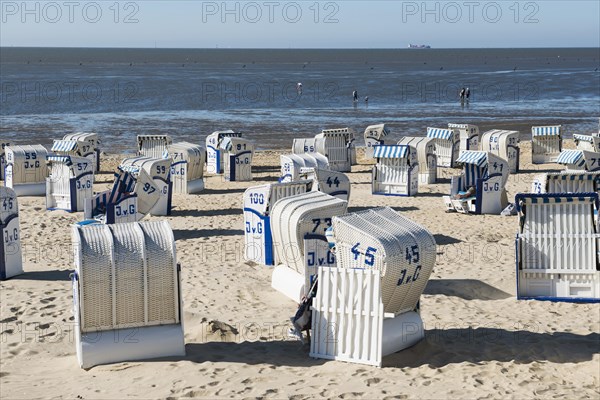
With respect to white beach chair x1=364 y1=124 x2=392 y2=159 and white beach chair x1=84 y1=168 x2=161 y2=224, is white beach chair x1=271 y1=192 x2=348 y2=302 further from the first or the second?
white beach chair x1=364 y1=124 x2=392 y2=159

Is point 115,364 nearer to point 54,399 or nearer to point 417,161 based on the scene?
point 54,399

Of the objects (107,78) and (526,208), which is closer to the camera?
(526,208)

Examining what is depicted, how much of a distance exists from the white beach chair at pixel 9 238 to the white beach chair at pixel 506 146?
1909cm

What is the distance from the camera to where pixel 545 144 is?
1326 inches

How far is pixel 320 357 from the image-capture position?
11.4 metres

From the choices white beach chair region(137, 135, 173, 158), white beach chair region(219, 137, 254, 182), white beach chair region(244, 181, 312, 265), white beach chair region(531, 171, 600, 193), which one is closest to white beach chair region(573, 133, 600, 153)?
white beach chair region(219, 137, 254, 182)

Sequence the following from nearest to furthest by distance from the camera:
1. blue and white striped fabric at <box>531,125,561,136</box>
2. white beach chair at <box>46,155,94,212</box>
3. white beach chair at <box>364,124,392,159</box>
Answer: white beach chair at <box>46,155,94,212</box> < blue and white striped fabric at <box>531,125,561,136</box> < white beach chair at <box>364,124,392,159</box>

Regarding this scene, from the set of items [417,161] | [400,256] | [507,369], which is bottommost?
[507,369]

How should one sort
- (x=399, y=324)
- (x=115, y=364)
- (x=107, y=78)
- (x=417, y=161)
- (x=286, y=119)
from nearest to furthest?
(x=115, y=364) → (x=399, y=324) → (x=417, y=161) → (x=286, y=119) → (x=107, y=78)

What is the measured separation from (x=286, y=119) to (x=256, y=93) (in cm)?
2589

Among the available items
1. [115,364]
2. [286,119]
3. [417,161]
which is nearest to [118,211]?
[115,364]

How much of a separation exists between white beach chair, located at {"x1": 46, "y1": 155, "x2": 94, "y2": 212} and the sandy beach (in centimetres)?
315

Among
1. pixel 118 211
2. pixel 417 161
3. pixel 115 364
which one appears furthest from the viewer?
pixel 417 161

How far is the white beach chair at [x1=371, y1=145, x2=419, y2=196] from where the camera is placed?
2541 cm
